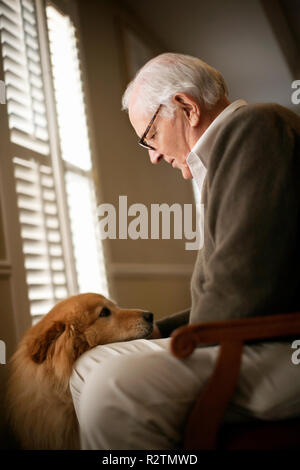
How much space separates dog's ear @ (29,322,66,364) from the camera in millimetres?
1288

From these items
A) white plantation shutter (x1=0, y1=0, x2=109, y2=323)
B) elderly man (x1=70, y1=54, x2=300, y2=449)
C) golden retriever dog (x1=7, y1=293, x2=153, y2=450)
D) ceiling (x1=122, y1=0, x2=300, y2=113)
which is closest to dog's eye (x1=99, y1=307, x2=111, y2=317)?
golden retriever dog (x1=7, y1=293, x2=153, y2=450)

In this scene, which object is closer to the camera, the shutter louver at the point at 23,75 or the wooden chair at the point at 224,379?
the wooden chair at the point at 224,379

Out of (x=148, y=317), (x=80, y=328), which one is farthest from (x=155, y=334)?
(x=80, y=328)

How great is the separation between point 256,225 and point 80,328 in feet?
2.39

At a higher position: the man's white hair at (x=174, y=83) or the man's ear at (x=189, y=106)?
the man's white hair at (x=174, y=83)

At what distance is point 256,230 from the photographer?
3.05 ft

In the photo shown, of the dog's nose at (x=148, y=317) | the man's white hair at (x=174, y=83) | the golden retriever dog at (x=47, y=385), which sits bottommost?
the golden retriever dog at (x=47, y=385)

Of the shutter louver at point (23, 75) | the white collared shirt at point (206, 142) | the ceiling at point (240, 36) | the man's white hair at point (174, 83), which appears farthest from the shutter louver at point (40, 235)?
the ceiling at point (240, 36)

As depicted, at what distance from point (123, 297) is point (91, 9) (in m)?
2.13

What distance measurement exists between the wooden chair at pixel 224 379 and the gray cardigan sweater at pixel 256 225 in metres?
0.08

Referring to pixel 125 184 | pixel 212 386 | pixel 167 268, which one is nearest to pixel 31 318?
pixel 212 386

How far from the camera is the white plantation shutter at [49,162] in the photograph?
211 cm

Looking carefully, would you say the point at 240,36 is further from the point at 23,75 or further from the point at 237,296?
the point at 237,296

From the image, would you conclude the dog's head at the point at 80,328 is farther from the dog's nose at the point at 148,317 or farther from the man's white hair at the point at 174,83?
the man's white hair at the point at 174,83
